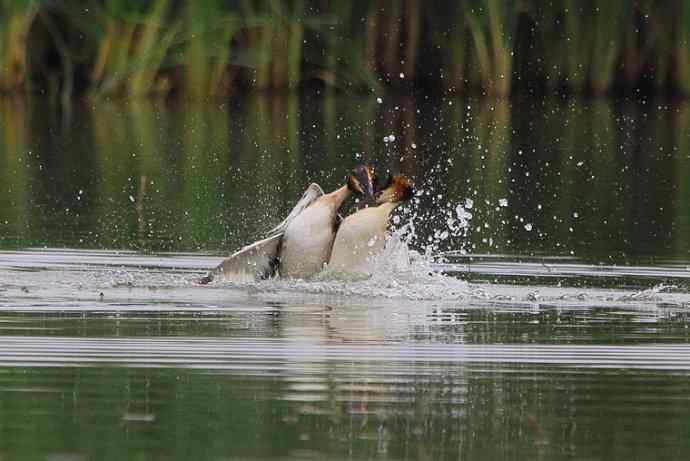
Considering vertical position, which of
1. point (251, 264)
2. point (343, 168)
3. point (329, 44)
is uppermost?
point (329, 44)

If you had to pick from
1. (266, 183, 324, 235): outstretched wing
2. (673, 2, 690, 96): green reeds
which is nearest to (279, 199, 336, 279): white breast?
(266, 183, 324, 235): outstretched wing

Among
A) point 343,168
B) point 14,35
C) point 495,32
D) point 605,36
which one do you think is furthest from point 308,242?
point 605,36

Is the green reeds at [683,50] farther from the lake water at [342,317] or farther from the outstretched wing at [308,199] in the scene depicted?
the outstretched wing at [308,199]

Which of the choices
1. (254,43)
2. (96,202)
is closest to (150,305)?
(96,202)

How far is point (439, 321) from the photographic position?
1004 cm

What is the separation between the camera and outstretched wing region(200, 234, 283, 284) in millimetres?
11734

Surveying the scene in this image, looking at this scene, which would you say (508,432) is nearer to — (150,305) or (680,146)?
(150,305)

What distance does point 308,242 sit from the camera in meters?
12.0

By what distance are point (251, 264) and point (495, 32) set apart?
1878 cm

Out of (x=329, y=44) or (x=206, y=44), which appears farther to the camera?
(x=329, y=44)

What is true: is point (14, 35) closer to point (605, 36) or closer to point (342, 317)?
point (605, 36)

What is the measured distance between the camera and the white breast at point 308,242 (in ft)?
39.4

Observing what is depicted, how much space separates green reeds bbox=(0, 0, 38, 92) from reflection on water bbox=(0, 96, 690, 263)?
0.58 meters

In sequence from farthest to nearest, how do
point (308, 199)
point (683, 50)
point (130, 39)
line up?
point (683, 50) < point (130, 39) < point (308, 199)
